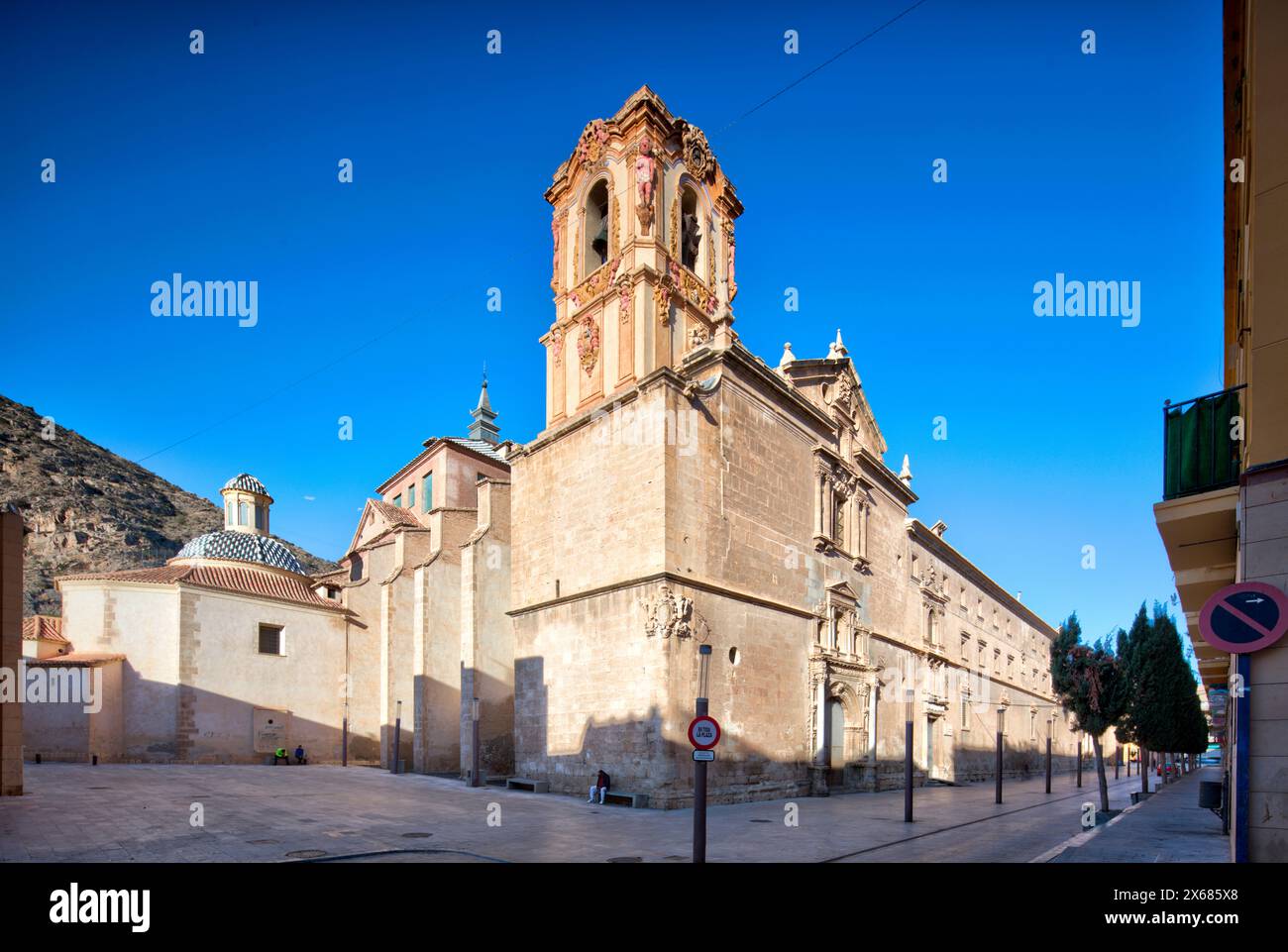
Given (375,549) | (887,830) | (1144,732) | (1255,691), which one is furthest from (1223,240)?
(375,549)

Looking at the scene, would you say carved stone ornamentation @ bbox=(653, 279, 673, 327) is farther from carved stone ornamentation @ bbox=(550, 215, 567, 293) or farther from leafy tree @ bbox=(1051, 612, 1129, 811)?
leafy tree @ bbox=(1051, 612, 1129, 811)

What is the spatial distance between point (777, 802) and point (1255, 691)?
1567cm

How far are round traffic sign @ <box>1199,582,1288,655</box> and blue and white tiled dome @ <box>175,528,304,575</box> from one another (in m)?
39.1

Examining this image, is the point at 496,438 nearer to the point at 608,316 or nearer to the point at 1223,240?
the point at 608,316

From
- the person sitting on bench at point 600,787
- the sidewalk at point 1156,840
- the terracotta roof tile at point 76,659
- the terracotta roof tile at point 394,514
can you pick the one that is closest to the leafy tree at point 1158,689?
the sidewalk at point 1156,840

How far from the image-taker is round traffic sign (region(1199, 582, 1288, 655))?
6547mm

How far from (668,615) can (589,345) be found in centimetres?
1003

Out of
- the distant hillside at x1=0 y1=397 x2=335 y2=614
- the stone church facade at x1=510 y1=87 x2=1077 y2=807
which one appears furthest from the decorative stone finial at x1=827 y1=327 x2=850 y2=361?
the distant hillside at x1=0 y1=397 x2=335 y2=614

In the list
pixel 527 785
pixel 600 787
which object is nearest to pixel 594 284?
pixel 600 787

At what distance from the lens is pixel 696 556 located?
20.6 metres

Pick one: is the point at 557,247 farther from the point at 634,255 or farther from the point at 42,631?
the point at 42,631

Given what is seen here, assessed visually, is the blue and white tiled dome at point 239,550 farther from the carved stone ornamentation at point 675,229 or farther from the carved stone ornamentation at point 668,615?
the carved stone ornamentation at point 668,615
